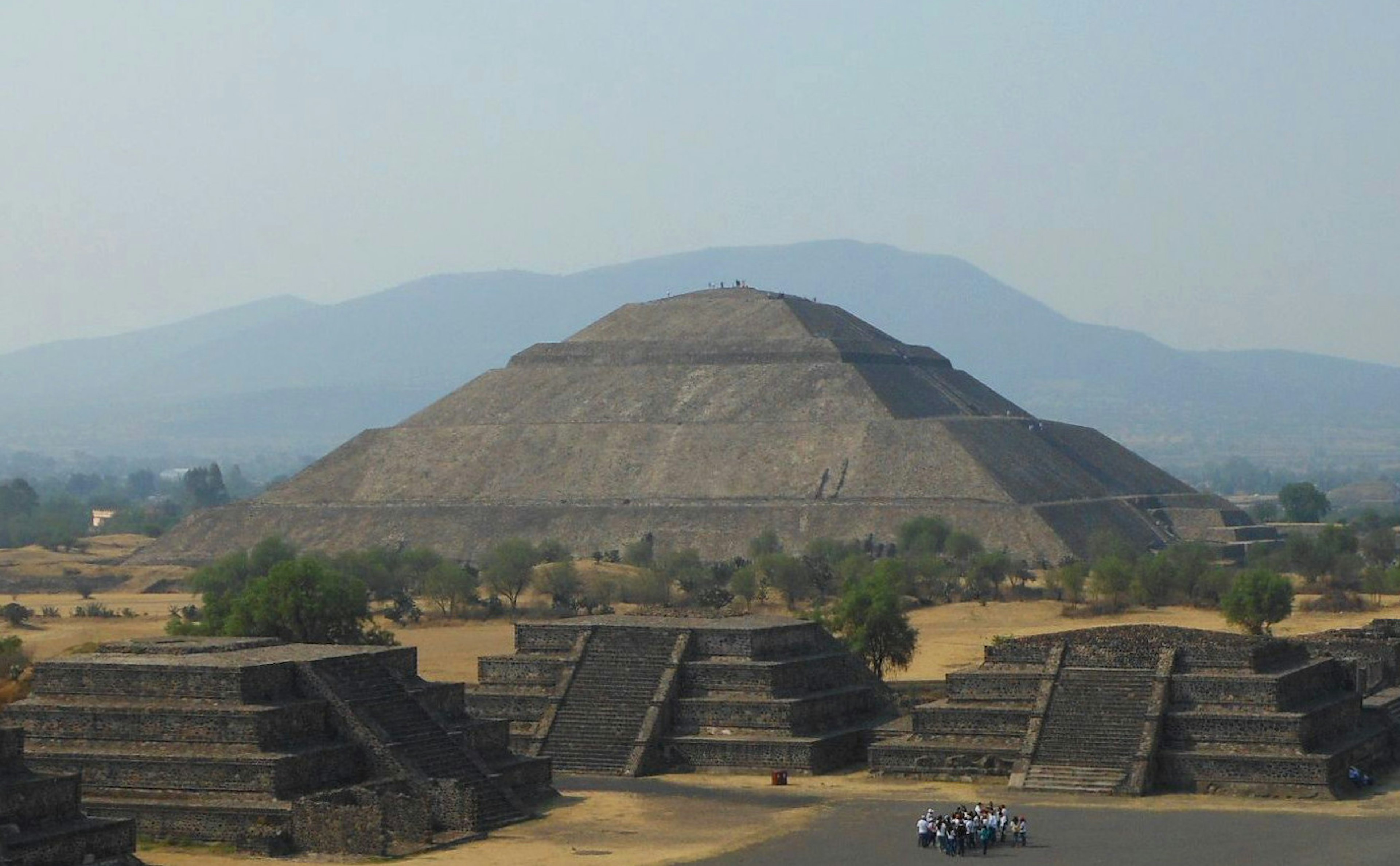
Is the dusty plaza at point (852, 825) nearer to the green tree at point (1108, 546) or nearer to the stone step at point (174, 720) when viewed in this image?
the stone step at point (174, 720)

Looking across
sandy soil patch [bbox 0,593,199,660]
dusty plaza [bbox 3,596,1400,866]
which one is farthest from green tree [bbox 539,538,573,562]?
dusty plaza [bbox 3,596,1400,866]

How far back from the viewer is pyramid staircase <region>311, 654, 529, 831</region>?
49219 mm

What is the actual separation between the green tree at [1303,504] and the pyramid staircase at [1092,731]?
127 metres

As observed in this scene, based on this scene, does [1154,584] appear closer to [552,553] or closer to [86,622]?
[552,553]

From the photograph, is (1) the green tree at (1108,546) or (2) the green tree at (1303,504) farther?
(2) the green tree at (1303,504)

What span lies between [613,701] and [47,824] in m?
21.2

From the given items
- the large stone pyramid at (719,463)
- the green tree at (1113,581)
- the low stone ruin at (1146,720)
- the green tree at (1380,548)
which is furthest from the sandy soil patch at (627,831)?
the green tree at (1380,548)

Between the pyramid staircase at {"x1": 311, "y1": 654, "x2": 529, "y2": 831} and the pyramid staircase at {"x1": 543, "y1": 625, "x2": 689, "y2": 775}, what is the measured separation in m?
6.69

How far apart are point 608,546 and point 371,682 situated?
291ft

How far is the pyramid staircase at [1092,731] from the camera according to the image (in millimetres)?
53406

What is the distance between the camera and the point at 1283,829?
157 ft

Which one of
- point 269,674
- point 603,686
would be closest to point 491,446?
point 603,686

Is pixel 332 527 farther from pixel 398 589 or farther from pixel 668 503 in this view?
pixel 398 589

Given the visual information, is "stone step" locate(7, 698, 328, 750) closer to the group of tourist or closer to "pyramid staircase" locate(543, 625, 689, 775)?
"pyramid staircase" locate(543, 625, 689, 775)
